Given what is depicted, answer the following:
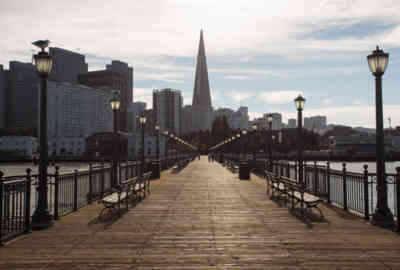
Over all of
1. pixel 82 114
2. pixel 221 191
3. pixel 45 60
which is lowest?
pixel 221 191

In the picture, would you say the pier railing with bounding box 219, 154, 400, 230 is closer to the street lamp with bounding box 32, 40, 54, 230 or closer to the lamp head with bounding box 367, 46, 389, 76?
the lamp head with bounding box 367, 46, 389, 76

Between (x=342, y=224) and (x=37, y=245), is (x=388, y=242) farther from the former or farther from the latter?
(x=37, y=245)

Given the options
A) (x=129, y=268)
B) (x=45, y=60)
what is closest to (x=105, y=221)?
(x=129, y=268)

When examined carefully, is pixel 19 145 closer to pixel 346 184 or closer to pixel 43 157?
pixel 43 157

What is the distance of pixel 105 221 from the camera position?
9.94 metres

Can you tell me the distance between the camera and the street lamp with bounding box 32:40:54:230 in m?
9.17

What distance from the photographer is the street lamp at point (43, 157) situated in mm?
9172

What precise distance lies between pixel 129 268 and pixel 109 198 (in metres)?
5.06

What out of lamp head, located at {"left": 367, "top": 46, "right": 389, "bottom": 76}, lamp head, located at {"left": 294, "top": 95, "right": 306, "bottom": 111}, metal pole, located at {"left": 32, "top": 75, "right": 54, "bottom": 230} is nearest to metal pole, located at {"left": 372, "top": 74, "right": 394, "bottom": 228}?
lamp head, located at {"left": 367, "top": 46, "right": 389, "bottom": 76}

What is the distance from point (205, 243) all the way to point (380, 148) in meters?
5.49

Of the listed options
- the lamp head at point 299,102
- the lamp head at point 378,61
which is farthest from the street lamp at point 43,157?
the lamp head at point 299,102

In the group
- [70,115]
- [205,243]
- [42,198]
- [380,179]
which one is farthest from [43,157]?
[70,115]

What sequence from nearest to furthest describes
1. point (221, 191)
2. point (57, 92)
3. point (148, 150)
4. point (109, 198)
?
1. point (109, 198)
2. point (221, 191)
3. point (148, 150)
4. point (57, 92)

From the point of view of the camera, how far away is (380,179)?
953 centimetres
